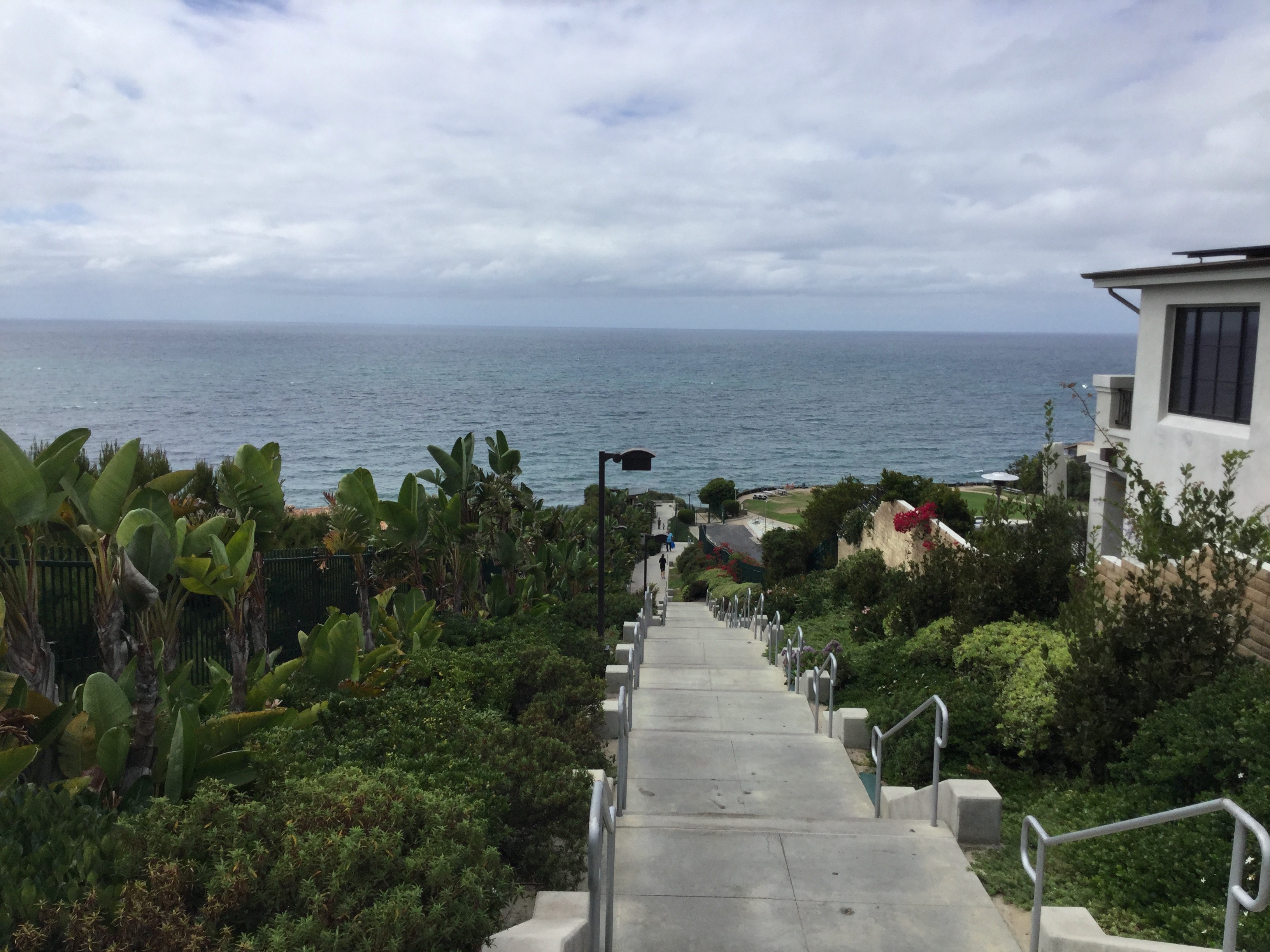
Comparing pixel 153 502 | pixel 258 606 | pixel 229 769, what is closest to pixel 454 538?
pixel 258 606

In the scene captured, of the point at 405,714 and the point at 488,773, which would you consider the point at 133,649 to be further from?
the point at 488,773

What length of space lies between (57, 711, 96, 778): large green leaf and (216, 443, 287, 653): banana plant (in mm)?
3606

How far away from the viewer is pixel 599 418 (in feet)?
423

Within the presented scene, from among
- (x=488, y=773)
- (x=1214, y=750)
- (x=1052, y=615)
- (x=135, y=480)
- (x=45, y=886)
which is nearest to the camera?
(x=45, y=886)

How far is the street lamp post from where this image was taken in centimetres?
1408

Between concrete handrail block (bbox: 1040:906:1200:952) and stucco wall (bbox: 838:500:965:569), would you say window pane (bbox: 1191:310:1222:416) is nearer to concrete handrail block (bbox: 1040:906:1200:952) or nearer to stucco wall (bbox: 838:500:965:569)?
stucco wall (bbox: 838:500:965:569)

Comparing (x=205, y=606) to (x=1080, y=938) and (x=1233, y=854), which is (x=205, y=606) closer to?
(x=1080, y=938)

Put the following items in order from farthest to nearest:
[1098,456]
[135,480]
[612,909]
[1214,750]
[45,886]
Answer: [1098,456]
[135,480]
[1214,750]
[612,909]
[45,886]

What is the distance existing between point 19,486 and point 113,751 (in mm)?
2129

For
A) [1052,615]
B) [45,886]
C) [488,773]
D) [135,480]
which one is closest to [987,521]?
[1052,615]

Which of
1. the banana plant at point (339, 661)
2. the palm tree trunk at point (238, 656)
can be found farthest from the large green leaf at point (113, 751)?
the banana plant at point (339, 661)

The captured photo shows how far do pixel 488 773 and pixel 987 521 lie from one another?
8877mm

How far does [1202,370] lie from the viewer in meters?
15.3

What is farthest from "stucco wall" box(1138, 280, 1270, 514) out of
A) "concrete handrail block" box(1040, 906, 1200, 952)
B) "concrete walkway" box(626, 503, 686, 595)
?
"concrete walkway" box(626, 503, 686, 595)
